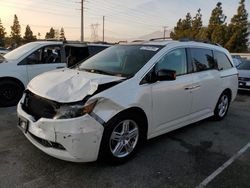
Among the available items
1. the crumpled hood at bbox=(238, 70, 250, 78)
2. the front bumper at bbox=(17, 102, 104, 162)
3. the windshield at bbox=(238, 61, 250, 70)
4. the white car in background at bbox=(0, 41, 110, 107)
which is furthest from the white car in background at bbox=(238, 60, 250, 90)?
the front bumper at bbox=(17, 102, 104, 162)

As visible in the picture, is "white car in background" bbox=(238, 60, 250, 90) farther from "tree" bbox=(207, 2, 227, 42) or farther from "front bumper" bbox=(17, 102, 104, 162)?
"tree" bbox=(207, 2, 227, 42)

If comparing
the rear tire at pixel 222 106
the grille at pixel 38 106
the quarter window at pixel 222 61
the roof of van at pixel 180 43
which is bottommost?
the rear tire at pixel 222 106

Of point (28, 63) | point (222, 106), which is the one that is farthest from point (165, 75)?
point (28, 63)

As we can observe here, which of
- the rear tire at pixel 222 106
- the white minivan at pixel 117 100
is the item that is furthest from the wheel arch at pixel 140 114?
the rear tire at pixel 222 106

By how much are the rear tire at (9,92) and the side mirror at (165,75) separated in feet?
Result: 13.7

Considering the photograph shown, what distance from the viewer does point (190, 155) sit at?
13.3 ft

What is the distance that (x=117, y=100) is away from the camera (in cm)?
337

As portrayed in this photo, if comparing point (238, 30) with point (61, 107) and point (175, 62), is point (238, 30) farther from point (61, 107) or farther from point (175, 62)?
point (61, 107)

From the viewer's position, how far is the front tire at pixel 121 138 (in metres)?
3.33

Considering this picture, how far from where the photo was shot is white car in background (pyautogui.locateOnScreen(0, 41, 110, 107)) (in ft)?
21.2

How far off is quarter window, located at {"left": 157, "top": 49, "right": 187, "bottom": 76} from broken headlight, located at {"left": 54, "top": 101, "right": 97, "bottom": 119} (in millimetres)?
1424

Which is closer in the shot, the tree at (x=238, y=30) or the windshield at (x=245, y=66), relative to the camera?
the windshield at (x=245, y=66)

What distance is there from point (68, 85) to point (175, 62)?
1.91m

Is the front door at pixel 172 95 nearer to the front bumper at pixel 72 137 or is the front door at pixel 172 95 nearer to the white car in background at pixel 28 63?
the front bumper at pixel 72 137
